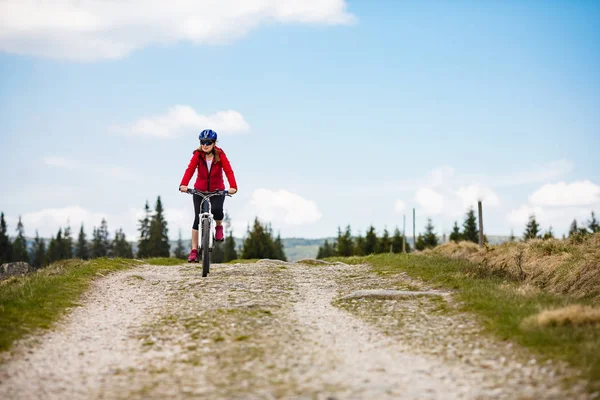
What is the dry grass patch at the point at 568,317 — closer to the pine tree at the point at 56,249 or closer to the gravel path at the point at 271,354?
the gravel path at the point at 271,354

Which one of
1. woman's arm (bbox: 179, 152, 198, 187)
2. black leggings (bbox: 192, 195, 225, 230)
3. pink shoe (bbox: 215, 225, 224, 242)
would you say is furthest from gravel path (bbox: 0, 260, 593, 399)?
woman's arm (bbox: 179, 152, 198, 187)

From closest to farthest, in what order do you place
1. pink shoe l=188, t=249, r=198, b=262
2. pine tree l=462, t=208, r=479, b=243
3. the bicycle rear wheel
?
the bicycle rear wheel, pink shoe l=188, t=249, r=198, b=262, pine tree l=462, t=208, r=479, b=243

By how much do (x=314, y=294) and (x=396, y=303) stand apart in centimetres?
Result: 253

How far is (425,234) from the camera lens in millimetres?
99938

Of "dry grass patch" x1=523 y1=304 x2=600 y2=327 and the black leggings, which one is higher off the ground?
the black leggings

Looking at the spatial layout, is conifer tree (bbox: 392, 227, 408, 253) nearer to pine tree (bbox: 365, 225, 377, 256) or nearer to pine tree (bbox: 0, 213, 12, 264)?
pine tree (bbox: 365, 225, 377, 256)

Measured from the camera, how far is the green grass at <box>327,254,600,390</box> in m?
6.33

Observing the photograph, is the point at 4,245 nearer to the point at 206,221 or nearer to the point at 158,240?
the point at 158,240

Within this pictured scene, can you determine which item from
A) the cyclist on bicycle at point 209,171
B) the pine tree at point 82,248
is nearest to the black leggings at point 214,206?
A: the cyclist on bicycle at point 209,171

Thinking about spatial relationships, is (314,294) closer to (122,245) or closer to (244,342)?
(244,342)

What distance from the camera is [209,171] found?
547 inches

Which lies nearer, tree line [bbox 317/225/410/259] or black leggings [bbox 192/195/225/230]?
black leggings [bbox 192/195/225/230]

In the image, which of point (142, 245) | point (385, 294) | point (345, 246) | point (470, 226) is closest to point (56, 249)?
point (142, 245)

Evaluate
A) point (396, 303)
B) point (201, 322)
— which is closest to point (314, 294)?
point (396, 303)
